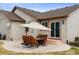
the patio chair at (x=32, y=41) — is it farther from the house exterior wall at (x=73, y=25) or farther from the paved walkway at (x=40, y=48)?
the house exterior wall at (x=73, y=25)

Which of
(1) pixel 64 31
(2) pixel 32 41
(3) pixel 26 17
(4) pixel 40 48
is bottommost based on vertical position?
(4) pixel 40 48

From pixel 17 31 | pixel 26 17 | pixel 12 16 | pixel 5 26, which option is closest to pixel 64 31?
pixel 26 17

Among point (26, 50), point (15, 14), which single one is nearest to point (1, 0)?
point (15, 14)

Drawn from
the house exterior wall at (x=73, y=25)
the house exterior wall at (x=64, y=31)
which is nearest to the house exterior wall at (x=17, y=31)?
the house exterior wall at (x=64, y=31)

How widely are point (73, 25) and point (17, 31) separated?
1.36m

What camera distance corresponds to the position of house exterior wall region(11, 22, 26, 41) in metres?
6.32

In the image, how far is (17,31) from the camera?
635cm

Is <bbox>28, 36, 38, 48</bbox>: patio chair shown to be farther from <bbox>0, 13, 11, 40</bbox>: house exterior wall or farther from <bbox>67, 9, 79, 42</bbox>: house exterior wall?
<bbox>67, 9, 79, 42</bbox>: house exterior wall

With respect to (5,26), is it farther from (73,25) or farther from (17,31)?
(73,25)

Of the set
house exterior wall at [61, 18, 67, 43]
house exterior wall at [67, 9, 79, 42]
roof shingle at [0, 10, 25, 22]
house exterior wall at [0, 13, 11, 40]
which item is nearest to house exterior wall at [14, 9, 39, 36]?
roof shingle at [0, 10, 25, 22]

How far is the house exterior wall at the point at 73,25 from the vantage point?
620cm

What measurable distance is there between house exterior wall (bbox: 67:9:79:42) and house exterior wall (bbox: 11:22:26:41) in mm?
1092

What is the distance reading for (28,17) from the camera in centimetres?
647

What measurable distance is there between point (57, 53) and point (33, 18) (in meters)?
1.05
